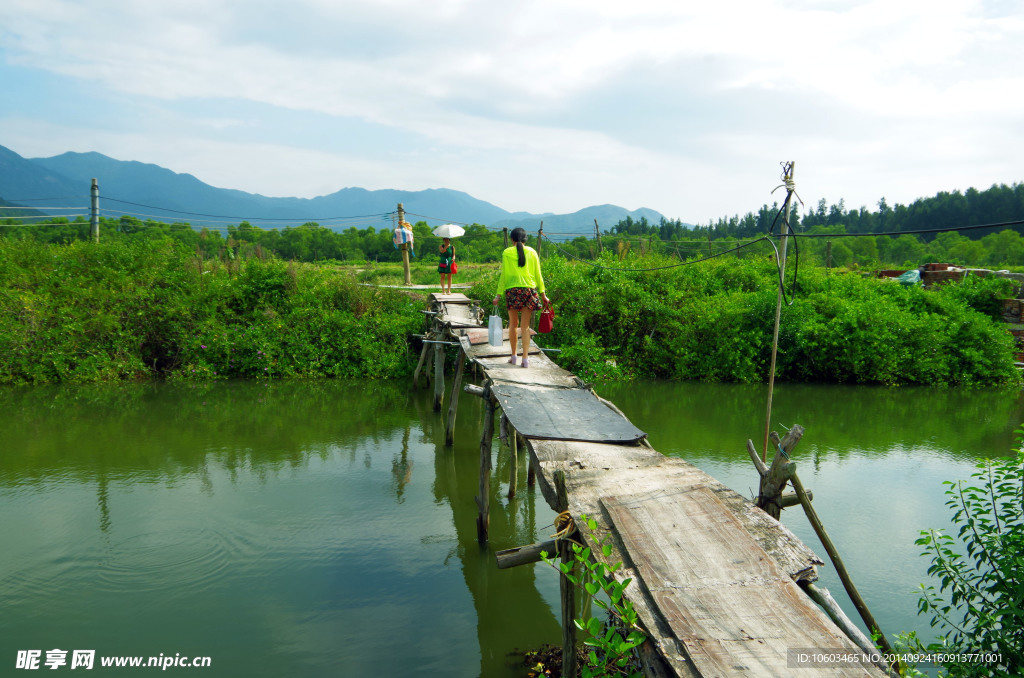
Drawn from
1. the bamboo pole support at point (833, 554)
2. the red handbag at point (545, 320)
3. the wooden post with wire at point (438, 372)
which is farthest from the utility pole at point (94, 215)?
the bamboo pole support at point (833, 554)

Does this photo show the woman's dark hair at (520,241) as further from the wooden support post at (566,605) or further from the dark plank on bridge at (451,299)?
the dark plank on bridge at (451,299)

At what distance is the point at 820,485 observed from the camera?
7.00 m

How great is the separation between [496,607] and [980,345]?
41.6 feet

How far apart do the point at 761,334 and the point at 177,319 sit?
11305mm

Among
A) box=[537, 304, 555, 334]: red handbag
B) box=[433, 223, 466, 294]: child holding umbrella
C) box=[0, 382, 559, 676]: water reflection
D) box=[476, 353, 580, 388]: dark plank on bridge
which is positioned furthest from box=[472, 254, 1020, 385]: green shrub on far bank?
box=[537, 304, 555, 334]: red handbag

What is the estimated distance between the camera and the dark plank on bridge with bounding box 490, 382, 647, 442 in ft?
14.5

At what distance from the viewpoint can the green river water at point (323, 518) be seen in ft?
13.6

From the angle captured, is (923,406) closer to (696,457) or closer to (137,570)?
(696,457)

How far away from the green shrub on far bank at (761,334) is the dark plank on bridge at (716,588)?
28.2ft

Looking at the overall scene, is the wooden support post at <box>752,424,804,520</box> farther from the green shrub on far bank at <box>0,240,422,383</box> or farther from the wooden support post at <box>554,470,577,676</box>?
the green shrub on far bank at <box>0,240,422,383</box>

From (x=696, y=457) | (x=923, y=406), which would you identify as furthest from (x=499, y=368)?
(x=923, y=406)

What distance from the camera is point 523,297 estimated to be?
20.4 feet

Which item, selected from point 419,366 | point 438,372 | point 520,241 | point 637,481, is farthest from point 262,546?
point 419,366

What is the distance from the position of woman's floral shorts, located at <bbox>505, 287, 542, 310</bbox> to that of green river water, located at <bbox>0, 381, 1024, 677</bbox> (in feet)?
6.81
